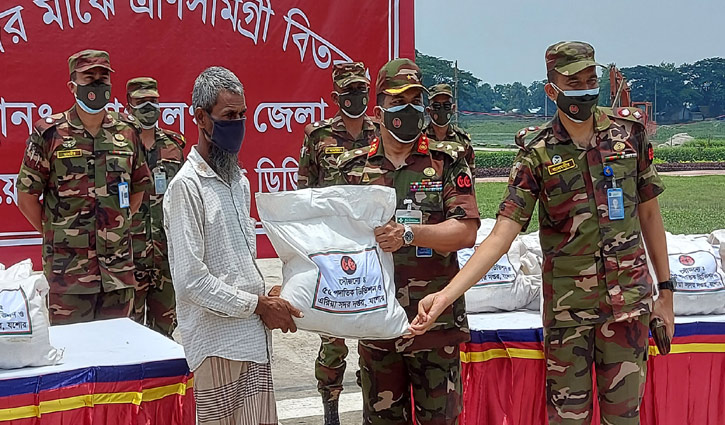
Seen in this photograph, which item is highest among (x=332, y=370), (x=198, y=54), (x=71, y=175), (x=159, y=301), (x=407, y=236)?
(x=198, y=54)

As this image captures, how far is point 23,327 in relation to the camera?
10.4ft

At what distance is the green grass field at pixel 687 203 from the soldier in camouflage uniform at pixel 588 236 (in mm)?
12718

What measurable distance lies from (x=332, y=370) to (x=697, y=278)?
207cm

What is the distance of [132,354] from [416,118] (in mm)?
1529

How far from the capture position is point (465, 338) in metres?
3.23

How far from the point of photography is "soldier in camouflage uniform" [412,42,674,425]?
316 cm

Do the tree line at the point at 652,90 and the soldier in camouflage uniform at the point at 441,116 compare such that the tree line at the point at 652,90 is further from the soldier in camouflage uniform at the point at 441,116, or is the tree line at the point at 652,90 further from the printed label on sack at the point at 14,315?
the printed label on sack at the point at 14,315

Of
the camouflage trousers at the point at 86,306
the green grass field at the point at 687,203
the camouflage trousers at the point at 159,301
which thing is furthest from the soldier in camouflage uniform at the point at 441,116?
the green grass field at the point at 687,203

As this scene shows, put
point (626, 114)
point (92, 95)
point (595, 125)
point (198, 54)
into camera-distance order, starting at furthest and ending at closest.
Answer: point (198, 54) < point (92, 95) < point (626, 114) < point (595, 125)

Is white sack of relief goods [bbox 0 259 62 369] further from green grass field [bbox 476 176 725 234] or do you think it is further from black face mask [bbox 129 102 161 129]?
green grass field [bbox 476 176 725 234]

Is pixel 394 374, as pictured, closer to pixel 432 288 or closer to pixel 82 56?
pixel 432 288

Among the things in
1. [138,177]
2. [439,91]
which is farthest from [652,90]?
[138,177]

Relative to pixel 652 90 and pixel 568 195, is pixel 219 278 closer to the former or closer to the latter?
pixel 568 195

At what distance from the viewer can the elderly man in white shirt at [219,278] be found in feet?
8.63
